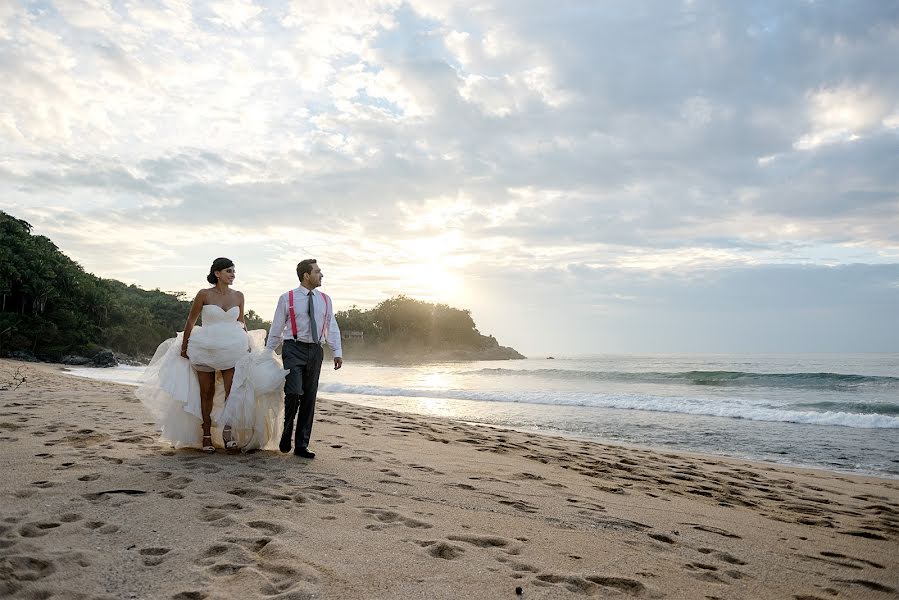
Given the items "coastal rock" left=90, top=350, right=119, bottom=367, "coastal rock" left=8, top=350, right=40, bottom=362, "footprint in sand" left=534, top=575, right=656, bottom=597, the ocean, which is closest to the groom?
"footprint in sand" left=534, top=575, right=656, bottom=597

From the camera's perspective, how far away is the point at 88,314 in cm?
4709

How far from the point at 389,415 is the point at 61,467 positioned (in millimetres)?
6869

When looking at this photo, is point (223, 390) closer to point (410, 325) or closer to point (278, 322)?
point (278, 322)

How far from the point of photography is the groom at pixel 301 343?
6043mm

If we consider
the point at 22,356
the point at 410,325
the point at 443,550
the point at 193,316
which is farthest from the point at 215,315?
the point at 410,325

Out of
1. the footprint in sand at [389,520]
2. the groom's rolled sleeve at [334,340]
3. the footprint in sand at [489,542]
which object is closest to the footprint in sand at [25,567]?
the footprint in sand at [389,520]

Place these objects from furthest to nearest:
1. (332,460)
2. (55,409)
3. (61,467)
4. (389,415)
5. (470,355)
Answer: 1. (470,355)
2. (389,415)
3. (55,409)
4. (332,460)
5. (61,467)

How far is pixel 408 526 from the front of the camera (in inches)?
151

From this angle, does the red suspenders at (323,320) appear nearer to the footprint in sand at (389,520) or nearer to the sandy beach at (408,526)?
the sandy beach at (408,526)

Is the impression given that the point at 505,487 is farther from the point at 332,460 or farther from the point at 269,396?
the point at 269,396

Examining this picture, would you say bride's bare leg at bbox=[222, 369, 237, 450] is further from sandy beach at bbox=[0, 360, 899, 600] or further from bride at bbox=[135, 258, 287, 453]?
sandy beach at bbox=[0, 360, 899, 600]

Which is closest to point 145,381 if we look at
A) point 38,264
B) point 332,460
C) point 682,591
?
point 332,460

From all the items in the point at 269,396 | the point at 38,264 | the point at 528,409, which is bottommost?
the point at 528,409

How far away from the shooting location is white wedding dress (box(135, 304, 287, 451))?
5.86m
